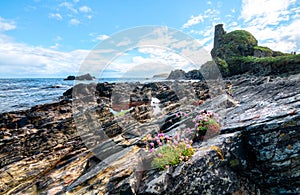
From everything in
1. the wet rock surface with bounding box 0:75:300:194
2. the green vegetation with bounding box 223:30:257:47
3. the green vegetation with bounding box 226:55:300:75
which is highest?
the green vegetation with bounding box 223:30:257:47

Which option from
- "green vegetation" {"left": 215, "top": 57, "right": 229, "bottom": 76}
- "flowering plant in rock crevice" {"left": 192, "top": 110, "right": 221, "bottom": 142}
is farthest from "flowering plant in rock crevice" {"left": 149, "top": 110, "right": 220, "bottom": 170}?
"green vegetation" {"left": 215, "top": 57, "right": 229, "bottom": 76}

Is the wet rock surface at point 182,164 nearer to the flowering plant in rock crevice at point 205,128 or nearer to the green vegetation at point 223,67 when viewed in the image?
the flowering plant in rock crevice at point 205,128

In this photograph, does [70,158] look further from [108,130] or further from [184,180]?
[184,180]

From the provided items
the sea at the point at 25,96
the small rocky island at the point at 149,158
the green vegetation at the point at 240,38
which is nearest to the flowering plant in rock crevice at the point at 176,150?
the small rocky island at the point at 149,158

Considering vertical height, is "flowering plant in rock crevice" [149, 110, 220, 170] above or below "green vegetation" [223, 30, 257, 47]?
below

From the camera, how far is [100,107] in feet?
46.0

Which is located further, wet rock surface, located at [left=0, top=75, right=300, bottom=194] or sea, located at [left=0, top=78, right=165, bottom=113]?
sea, located at [left=0, top=78, right=165, bottom=113]

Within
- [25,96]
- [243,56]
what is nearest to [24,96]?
[25,96]

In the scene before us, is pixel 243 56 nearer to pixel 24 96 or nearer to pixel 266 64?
pixel 266 64


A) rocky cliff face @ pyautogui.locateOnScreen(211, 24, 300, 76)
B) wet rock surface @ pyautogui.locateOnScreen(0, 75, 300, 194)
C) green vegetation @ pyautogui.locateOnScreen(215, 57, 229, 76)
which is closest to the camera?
wet rock surface @ pyautogui.locateOnScreen(0, 75, 300, 194)

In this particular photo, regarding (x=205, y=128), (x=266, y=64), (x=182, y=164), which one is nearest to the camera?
(x=182, y=164)

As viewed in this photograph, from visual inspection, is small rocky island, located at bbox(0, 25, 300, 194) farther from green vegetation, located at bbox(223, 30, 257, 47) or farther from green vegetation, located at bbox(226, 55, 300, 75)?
green vegetation, located at bbox(223, 30, 257, 47)

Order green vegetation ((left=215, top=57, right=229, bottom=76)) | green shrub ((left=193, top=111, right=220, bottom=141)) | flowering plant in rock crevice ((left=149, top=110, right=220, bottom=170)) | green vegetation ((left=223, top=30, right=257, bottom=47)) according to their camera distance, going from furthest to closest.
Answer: green vegetation ((left=223, top=30, right=257, bottom=47))
green vegetation ((left=215, top=57, right=229, bottom=76))
green shrub ((left=193, top=111, right=220, bottom=141))
flowering plant in rock crevice ((left=149, top=110, right=220, bottom=170))

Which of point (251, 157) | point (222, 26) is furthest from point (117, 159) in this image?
point (222, 26)
